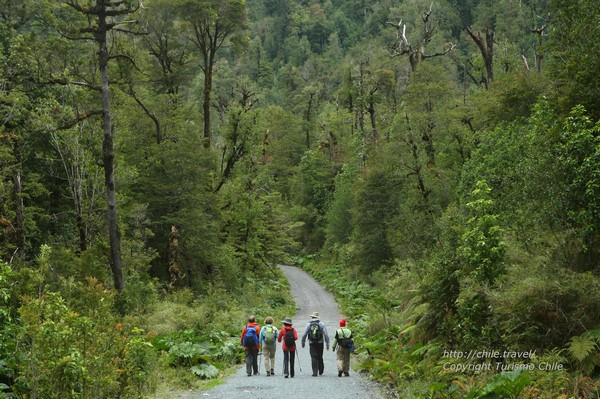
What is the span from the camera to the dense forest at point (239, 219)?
9711 millimetres

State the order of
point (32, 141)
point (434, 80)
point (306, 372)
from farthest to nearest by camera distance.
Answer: point (434, 80) → point (32, 141) → point (306, 372)

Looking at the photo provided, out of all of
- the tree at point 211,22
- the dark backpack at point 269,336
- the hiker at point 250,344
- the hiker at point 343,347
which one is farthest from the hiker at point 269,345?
the tree at point 211,22

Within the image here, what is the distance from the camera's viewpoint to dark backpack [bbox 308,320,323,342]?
14.3 m

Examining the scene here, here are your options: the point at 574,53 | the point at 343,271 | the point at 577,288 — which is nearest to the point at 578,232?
the point at 577,288

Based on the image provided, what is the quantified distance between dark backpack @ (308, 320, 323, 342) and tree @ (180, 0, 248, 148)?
1463cm

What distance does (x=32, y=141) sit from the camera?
70.8 feet

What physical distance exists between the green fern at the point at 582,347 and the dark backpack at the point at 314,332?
658 centimetres

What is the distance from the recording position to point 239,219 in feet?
111

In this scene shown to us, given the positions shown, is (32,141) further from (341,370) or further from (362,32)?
(362,32)

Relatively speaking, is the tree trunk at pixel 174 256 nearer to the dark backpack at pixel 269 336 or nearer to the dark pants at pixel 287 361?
the dark backpack at pixel 269 336

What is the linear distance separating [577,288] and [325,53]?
11611 cm

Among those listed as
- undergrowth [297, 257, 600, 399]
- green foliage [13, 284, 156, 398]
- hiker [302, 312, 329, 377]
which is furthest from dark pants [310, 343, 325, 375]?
green foliage [13, 284, 156, 398]

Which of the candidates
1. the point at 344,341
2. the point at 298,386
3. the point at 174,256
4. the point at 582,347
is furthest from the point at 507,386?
the point at 174,256

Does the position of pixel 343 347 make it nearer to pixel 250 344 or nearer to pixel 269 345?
pixel 269 345
